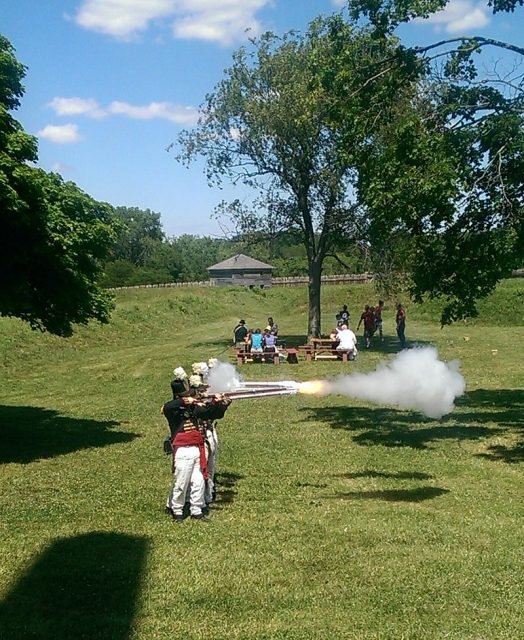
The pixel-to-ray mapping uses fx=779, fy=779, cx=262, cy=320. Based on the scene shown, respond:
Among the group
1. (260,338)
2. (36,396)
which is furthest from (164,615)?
(260,338)

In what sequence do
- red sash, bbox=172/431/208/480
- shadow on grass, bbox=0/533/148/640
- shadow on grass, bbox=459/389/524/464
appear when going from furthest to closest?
shadow on grass, bbox=459/389/524/464
red sash, bbox=172/431/208/480
shadow on grass, bbox=0/533/148/640

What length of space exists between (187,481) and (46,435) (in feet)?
33.7

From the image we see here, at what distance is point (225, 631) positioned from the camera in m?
8.02

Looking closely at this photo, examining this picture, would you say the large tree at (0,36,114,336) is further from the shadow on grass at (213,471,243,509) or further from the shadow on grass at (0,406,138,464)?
the shadow on grass at (213,471,243,509)

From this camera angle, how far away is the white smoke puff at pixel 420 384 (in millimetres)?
21453

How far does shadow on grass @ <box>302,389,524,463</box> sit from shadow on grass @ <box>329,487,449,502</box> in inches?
127

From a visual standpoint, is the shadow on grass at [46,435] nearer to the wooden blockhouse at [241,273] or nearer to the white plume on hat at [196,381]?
the white plume on hat at [196,381]

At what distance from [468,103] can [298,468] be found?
31.4ft

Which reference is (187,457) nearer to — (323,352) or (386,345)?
(323,352)

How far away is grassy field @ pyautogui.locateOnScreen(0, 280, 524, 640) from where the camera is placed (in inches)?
329

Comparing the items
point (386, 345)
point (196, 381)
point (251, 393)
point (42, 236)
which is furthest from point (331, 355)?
point (196, 381)

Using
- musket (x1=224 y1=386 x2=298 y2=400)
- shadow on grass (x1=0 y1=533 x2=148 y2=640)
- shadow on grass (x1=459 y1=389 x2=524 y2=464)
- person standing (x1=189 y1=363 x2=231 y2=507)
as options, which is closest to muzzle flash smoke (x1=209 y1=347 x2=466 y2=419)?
musket (x1=224 y1=386 x2=298 y2=400)

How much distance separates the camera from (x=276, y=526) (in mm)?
11844

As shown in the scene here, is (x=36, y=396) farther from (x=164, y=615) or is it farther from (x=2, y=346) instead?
(x=164, y=615)
